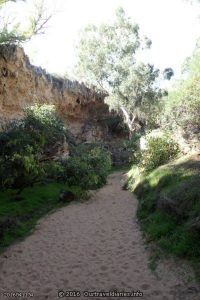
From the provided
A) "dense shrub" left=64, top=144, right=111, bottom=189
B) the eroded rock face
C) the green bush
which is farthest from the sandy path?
the eroded rock face

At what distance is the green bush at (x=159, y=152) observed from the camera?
57.5 feet

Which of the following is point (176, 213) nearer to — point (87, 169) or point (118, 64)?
point (87, 169)

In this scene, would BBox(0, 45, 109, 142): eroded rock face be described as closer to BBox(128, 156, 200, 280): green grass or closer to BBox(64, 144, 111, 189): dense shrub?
BBox(64, 144, 111, 189): dense shrub

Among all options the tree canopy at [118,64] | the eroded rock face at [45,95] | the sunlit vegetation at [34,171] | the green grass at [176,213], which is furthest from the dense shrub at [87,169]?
the tree canopy at [118,64]

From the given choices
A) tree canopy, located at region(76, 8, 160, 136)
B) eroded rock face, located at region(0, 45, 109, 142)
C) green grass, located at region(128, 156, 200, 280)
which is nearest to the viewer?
green grass, located at region(128, 156, 200, 280)

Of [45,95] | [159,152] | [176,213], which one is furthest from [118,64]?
[176,213]

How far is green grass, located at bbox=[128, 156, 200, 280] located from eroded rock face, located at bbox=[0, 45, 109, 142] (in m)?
12.5

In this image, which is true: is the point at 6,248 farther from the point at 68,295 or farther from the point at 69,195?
the point at 69,195

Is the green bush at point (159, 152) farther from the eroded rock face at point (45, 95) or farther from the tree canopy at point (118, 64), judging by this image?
the tree canopy at point (118, 64)

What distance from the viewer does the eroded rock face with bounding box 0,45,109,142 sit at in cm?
2295

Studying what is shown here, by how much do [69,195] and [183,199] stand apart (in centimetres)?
788

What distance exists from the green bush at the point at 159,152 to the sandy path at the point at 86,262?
5.29 metres

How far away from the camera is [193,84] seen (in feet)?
53.1

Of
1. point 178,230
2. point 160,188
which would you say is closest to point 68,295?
point 178,230
